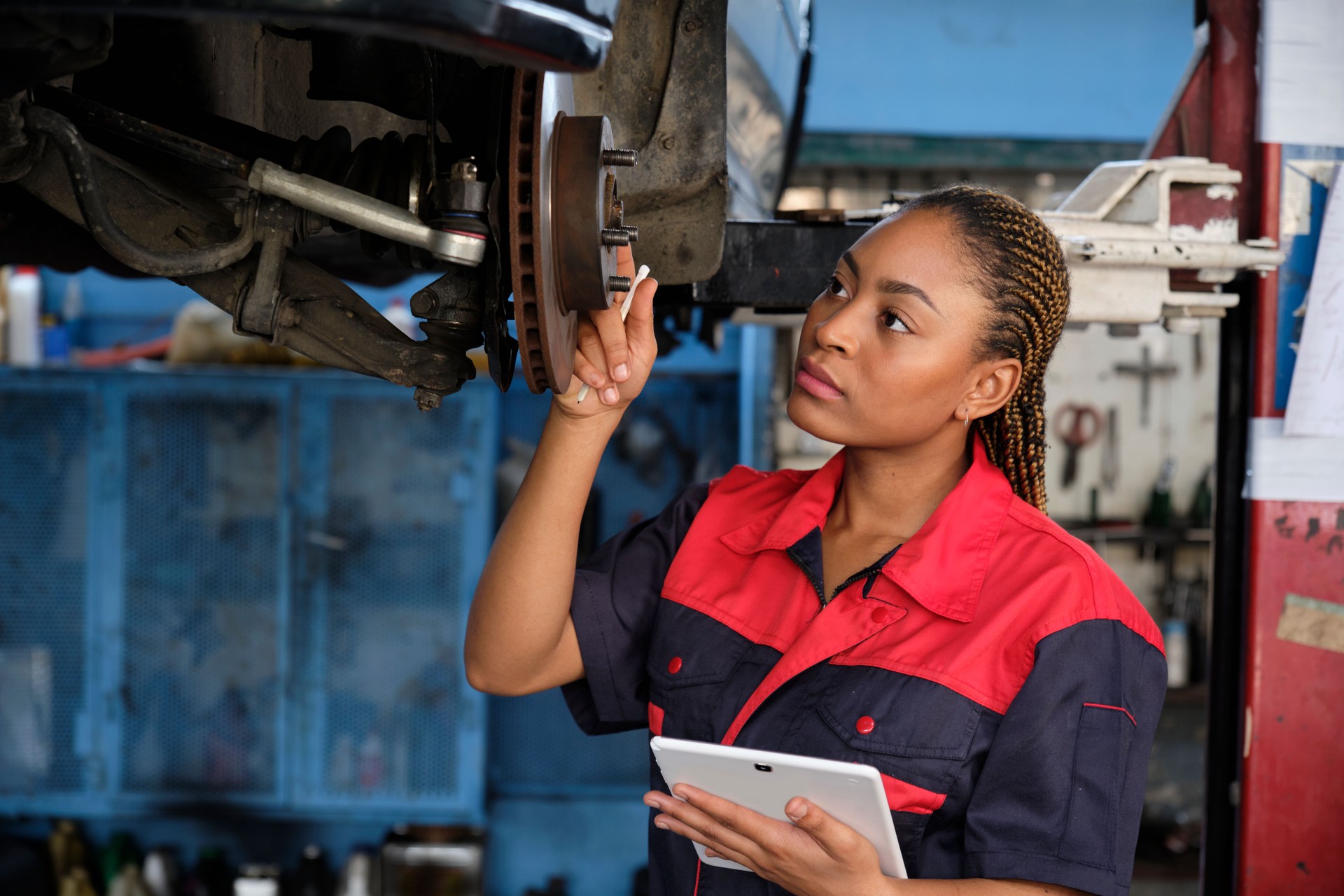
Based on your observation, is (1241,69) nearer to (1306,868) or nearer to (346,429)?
(1306,868)

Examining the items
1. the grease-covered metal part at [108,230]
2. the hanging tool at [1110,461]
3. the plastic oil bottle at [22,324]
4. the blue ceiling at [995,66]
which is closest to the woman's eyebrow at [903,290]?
the grease-covered metal part at [108,230]

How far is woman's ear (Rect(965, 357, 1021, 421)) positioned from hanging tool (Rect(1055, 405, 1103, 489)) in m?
3.14

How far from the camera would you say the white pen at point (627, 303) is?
1.02 m

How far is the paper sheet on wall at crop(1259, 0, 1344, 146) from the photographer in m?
1.66

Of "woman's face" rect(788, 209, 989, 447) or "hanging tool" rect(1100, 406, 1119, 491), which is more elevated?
"woman's face" rect(788, 209, 989, 447)

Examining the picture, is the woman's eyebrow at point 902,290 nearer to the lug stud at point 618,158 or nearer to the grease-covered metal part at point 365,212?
the lug stud at point 618,158

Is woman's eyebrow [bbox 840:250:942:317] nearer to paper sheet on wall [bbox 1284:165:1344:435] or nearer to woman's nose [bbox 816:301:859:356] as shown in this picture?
woman's nose [bbox 816:301:859:356]

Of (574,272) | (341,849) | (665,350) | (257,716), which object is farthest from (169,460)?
(574,272)

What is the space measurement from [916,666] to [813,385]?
0.30 metres

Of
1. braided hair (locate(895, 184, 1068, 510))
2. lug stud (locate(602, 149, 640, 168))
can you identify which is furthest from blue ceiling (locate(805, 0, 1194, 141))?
lug stud (locate(602, 149, 640, 168))

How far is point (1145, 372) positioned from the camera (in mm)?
4062

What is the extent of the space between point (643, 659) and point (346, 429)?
8.09ft

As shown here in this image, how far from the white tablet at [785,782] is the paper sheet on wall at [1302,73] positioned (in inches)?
53.9

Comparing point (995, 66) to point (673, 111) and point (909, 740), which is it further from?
point (909, 740)
